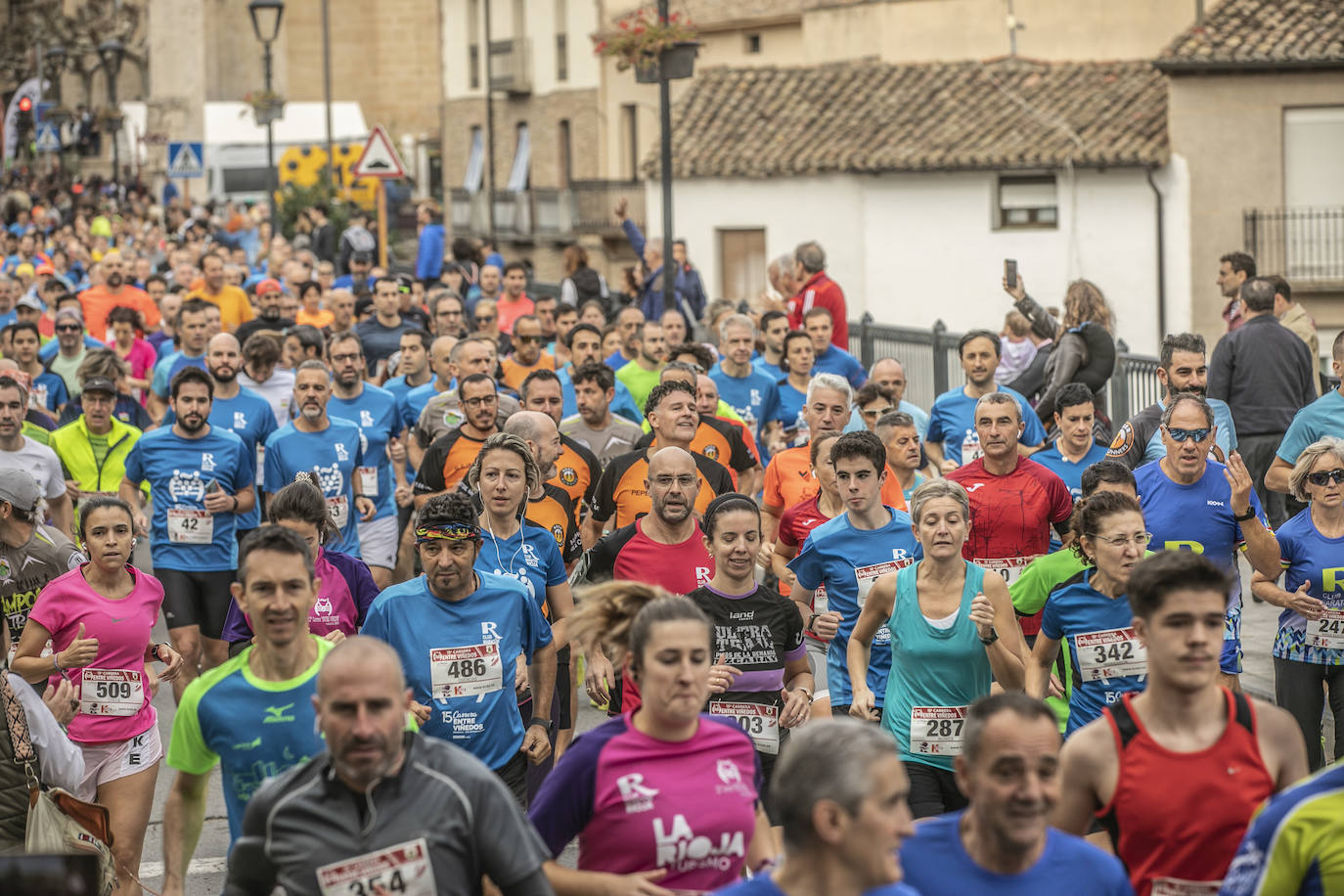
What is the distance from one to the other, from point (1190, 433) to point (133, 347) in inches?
418

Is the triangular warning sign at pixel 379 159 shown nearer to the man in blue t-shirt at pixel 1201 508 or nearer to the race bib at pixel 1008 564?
the race bib at pixel 1008 564

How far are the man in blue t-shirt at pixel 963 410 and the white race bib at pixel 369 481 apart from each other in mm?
3059

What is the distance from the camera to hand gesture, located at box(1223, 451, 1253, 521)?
7.89 meters

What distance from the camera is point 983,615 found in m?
6.89

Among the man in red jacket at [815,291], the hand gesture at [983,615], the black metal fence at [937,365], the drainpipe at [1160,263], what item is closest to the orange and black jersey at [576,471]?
the hand gesture at [983,615]

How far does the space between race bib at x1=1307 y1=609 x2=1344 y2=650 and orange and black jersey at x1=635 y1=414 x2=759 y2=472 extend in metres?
3.26

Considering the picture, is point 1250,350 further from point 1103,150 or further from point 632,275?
point 1103,150

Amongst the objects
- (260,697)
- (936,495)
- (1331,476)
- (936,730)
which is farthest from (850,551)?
(260,697)

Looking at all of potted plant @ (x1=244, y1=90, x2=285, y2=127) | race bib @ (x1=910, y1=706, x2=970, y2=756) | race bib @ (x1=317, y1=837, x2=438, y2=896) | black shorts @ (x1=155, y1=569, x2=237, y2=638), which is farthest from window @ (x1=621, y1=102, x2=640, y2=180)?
race bib @ (x1=317, y1=837, x2=438, y2=896)

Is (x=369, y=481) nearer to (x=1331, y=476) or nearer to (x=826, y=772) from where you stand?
(x=1331, y=476)

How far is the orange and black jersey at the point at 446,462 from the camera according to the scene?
9680 mm

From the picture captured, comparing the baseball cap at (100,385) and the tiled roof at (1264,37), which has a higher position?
the tiled roof at (1264,37)

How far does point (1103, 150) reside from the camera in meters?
30.1

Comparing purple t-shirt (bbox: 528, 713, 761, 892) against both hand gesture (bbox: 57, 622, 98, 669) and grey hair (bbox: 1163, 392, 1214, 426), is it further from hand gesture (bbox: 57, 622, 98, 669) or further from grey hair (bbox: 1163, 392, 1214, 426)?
grey hair (bbox: 1163, 392, 1214, 426)
